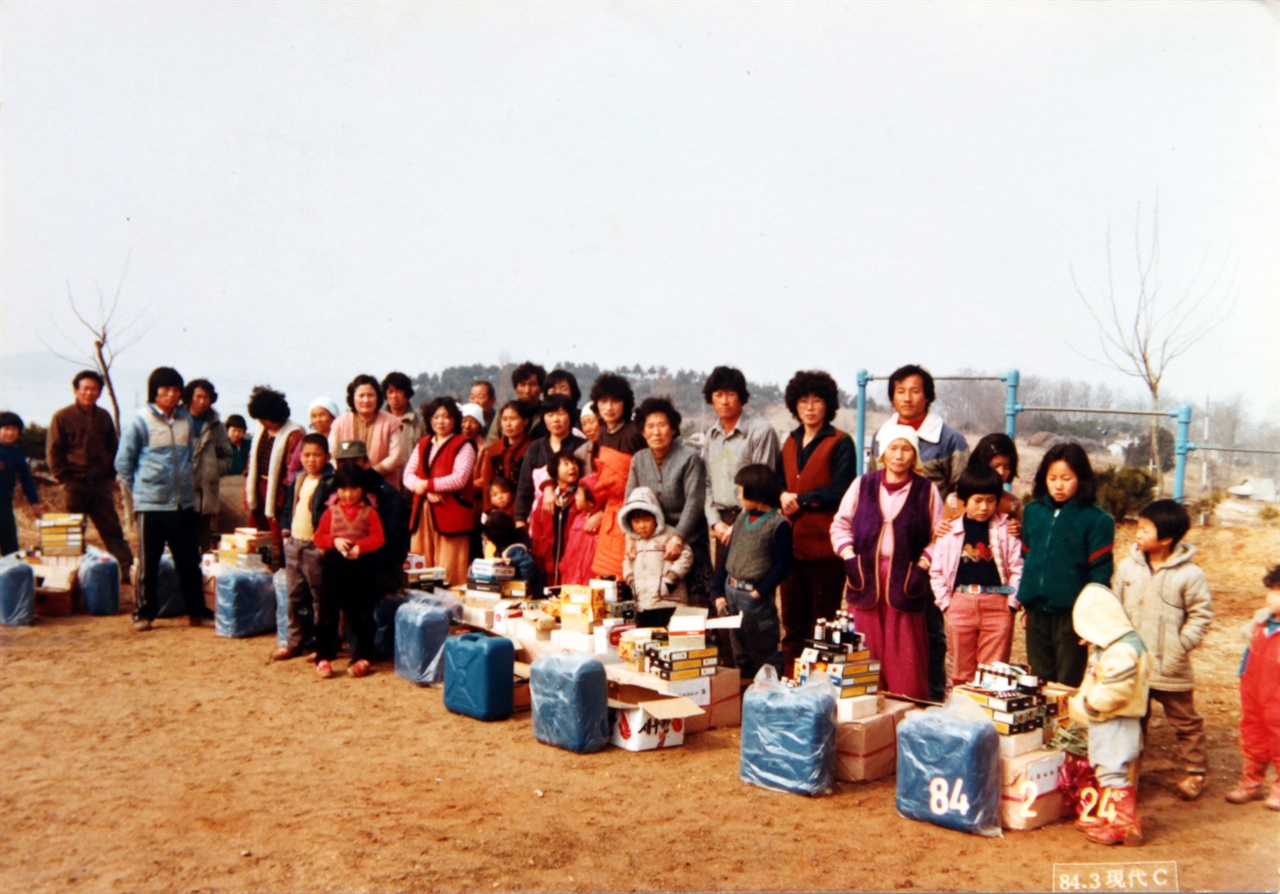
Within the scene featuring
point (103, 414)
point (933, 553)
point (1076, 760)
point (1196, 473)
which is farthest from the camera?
point (1196, 473)

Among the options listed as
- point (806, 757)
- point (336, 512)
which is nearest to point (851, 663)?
point (806, 757)

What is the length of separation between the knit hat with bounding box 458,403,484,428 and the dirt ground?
2.31m

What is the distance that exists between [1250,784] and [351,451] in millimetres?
5275

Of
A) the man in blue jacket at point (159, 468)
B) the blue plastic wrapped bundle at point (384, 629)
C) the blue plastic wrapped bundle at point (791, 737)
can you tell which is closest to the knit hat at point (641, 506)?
the blue plastic wrapped bundle at point (791, 737)

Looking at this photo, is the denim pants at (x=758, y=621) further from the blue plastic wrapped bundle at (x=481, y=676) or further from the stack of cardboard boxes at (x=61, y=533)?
the stack of cardboard boxes at (x=61, y=533)

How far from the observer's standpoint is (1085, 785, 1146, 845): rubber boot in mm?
3783

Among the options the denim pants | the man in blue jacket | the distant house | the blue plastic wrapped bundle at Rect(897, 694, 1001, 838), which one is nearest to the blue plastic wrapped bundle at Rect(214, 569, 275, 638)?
the man in blue jacket

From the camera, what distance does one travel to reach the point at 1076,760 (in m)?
4.16

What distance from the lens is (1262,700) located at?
3982 mm

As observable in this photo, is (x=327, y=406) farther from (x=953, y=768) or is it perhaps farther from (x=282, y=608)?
(x=953, y=768)

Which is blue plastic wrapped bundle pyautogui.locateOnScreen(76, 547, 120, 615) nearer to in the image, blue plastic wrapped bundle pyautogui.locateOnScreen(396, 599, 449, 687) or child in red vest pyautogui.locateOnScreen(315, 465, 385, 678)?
child in red vest pyautogui.locateOnScreen(315, 465, 385, 678)

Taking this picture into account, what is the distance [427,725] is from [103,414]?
203 inches

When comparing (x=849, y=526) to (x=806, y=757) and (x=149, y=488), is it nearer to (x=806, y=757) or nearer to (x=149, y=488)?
(x=806, y=757)

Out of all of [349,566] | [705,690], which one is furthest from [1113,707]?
[349,566]
